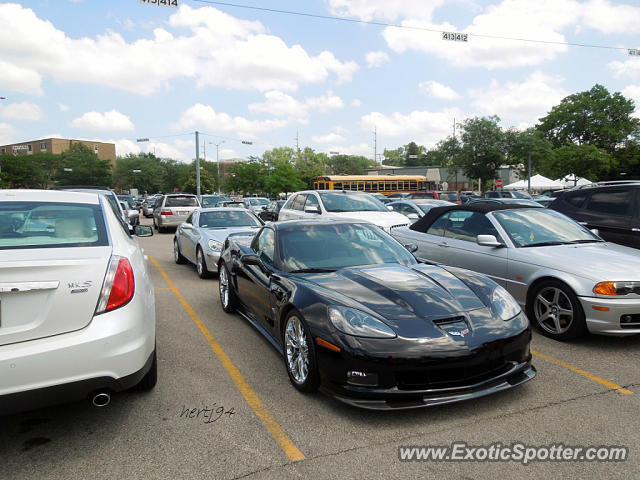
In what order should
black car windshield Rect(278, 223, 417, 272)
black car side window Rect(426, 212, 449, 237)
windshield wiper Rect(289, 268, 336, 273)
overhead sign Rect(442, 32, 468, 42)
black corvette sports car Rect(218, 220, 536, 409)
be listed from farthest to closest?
overhead sign Rect(442, 32, 468, 42)
black car side window Rect(426, 212, 449, 237)
black car windshield Rect(278, 223, 417, 272)
windshield wiper Rect(289, 268, 336, 273)
black corvette sports car Rect(218, 220, 536, 409)

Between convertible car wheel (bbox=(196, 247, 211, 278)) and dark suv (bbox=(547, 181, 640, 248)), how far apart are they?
6.65 m

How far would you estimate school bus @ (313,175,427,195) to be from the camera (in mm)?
40188

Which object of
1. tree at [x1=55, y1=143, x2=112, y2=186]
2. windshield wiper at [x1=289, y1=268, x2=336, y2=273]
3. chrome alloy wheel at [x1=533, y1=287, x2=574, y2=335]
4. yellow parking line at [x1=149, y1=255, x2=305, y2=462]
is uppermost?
tree at [x1=55, y1=143, x2=112, y2=186]

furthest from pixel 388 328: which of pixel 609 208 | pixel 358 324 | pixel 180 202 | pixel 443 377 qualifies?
pixel 180 202

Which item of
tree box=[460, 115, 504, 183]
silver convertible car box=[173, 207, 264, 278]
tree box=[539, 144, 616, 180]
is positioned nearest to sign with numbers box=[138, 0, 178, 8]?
silver convertible car box=[173, 207, 264, 278]

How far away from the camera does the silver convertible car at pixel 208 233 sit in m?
9.00

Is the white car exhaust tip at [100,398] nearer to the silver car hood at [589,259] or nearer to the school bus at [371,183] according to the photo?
the silver car hood at [589,259]

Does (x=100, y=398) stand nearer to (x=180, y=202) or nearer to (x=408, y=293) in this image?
(x=408, y=293)

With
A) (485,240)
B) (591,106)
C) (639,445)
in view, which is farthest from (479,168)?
(639,445)

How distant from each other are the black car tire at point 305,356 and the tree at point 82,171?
92.2 m

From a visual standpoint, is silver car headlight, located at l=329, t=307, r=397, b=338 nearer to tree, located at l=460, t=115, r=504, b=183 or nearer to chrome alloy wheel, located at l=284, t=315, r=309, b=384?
chrome alloy wheel, located at l=284, t=315, r=309, b=384

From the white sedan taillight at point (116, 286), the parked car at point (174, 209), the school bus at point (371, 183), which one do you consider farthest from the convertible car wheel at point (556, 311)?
the school bus at point (371, 183)

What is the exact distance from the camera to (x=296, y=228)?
16.7 feet

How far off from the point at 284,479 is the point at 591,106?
8669 cm
